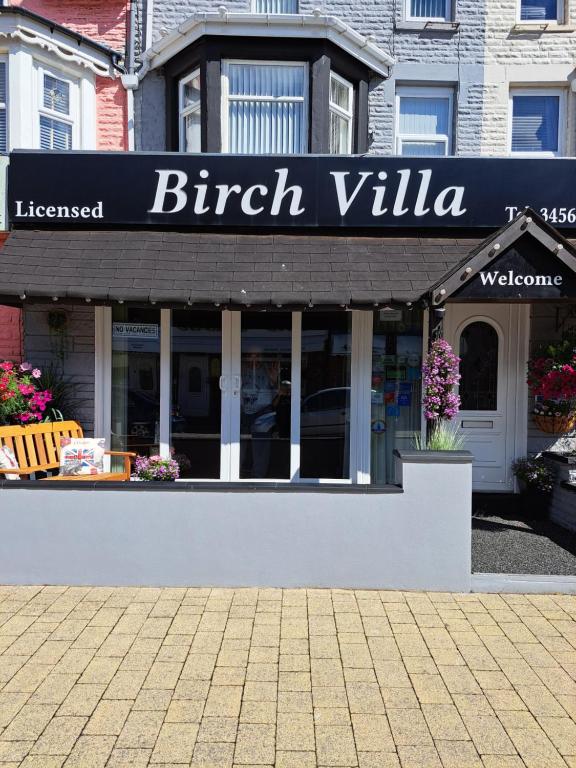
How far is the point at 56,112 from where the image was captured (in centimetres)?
798

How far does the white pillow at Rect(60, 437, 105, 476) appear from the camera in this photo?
6434 millimetres

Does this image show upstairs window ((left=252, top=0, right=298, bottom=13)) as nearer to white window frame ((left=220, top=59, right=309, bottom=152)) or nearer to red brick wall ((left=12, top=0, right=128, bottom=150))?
white window frame ((left=220, top=59, right=309, bottom=152))

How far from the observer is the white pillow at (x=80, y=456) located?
21.1ft

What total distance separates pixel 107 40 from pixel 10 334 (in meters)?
4.15

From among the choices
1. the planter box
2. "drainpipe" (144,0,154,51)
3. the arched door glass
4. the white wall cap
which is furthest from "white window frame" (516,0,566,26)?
the planter box

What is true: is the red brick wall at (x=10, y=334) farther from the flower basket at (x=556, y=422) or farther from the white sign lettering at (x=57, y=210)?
the flower basket at (x=556, y=422)

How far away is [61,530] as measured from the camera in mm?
5023

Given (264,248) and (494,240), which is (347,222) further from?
(494,240)

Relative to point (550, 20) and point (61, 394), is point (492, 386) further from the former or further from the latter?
point (61, 394)

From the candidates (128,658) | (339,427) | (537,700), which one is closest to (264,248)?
(339,427)

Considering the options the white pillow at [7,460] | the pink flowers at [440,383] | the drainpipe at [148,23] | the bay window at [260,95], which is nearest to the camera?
the pink flowers at [440,383]

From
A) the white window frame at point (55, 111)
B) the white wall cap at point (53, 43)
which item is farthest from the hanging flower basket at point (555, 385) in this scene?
the white wall cap at point (53, 43)

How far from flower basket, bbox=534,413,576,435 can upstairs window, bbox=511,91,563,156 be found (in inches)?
151

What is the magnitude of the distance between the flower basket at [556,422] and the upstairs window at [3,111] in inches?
290
